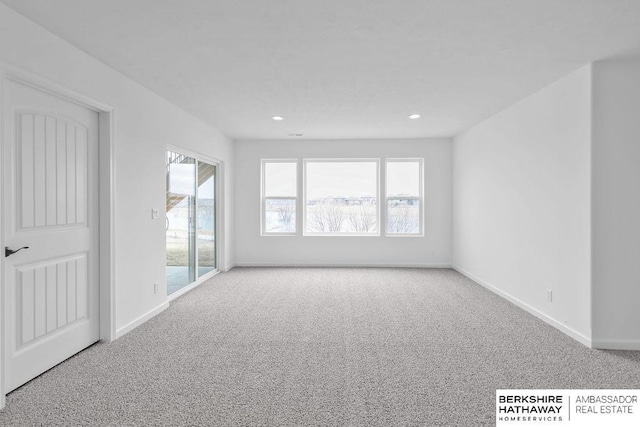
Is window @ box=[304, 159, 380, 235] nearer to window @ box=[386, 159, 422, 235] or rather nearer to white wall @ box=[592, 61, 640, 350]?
window @ box=[386, 159, 422, 235]

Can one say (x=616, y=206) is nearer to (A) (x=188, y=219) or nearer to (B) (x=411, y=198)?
(B) (x=411, y=198)

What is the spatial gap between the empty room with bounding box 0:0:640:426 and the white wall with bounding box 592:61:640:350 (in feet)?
0.06

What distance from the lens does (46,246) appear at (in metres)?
2.67

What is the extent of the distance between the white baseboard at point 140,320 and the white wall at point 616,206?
14.1 ft

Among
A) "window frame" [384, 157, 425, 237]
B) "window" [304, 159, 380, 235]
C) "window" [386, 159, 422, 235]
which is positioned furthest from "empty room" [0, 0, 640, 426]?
"window" [304, 159, 380, 235]

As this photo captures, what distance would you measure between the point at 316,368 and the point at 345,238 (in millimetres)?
4403

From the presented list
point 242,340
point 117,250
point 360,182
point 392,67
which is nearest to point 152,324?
point 117,250

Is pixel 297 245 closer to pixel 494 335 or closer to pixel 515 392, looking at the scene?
pixel 494 335

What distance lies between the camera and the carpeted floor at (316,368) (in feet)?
7.01

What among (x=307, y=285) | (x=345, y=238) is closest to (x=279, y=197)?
(x=345, y=238)

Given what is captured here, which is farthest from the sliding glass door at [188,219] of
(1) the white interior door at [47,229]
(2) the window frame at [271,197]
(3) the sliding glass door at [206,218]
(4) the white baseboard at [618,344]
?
(4) the white baseboard at [618,344]

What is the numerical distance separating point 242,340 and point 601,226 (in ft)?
A: 10.9

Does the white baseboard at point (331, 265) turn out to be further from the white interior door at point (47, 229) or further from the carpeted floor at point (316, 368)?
the white interior door at point (47, 229)

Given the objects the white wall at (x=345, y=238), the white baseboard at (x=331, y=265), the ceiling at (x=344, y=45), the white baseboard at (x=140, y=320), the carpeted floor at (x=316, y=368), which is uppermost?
the ceiling at (x=344, y=45)
